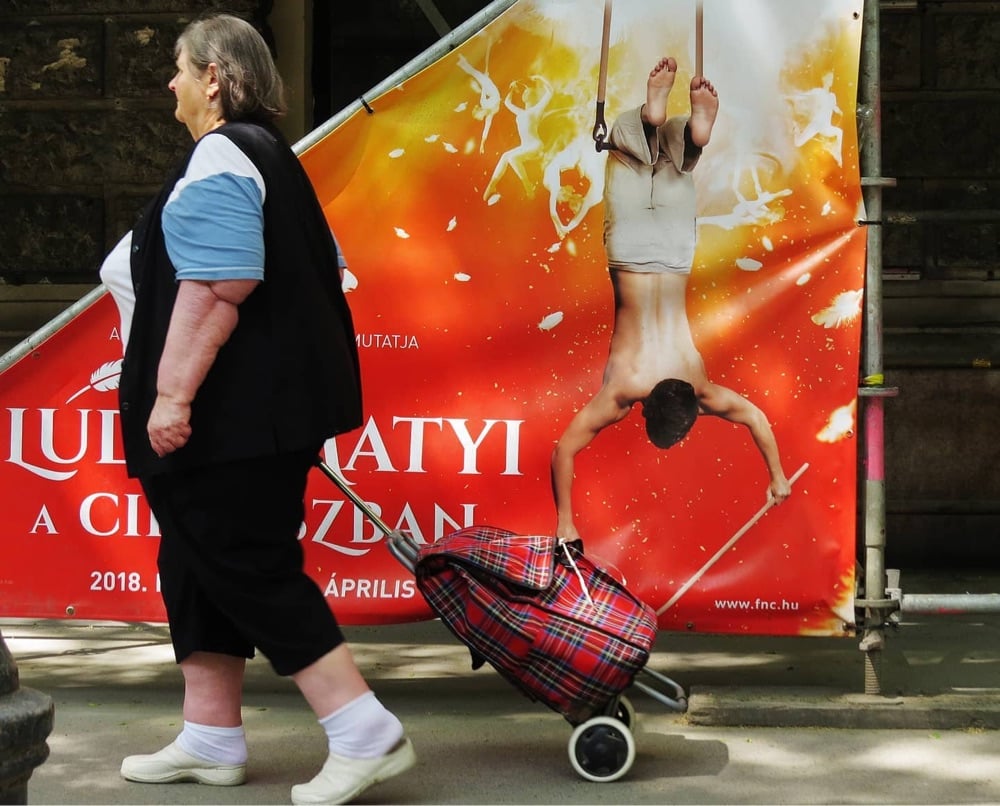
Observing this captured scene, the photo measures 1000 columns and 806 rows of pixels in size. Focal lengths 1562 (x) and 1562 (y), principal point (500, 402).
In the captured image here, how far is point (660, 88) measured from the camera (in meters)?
4.66

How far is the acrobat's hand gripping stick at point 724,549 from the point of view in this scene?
187 inches

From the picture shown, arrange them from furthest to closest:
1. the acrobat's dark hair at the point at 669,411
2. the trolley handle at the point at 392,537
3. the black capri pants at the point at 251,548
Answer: the acrobat's dark hair at the point at 669,411, the trolley handle at the point at 392,537, the black capri pants at the point at 251,548

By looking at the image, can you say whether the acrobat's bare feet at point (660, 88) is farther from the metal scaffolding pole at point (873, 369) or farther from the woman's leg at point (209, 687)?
the woman's leg at point (209, 687)

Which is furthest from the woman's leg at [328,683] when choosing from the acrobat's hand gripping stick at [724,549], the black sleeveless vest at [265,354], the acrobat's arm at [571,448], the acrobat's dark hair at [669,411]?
the acrobat's dark hair at [669,411]

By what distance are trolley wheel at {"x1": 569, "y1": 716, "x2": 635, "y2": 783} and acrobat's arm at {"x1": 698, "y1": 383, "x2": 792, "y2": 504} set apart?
964 millimetres

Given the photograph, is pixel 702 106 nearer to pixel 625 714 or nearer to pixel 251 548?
pixel 625 714

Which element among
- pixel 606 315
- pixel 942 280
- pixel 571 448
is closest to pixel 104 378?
pixel 571 448

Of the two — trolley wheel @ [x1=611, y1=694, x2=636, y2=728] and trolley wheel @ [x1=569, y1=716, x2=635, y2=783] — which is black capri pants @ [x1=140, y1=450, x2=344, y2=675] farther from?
trolley wheel @ [x1=611, y1=694, x2=636, y2=728]

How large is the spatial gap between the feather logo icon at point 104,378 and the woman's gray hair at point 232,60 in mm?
1173

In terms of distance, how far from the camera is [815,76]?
15.4 feet

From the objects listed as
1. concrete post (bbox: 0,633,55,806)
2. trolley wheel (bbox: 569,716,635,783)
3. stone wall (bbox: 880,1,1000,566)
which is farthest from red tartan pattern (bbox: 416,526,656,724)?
stone wall (bbox: 880,1,1000,566)

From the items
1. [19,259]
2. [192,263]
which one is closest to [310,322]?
[192,263]

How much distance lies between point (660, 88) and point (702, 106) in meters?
0.14

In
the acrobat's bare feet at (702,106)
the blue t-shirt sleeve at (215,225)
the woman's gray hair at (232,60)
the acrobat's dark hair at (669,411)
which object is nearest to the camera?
the blue t-shirt sleeve at (215,225)
